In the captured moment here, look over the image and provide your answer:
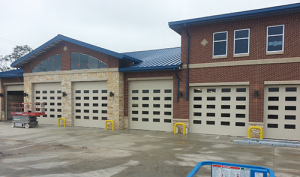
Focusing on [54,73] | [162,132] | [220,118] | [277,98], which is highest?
[54,73]

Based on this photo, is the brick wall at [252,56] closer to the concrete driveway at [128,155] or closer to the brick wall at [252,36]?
the brick wall at [252,36]

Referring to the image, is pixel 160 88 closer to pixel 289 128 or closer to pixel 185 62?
pixel 185 62

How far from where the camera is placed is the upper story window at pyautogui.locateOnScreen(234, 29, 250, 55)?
13141mm

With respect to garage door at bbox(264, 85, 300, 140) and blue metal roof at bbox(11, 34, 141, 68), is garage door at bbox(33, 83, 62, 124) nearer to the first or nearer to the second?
blue metal roof at bbox(11, 34, 141, 68)

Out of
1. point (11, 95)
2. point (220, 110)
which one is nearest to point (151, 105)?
point (220, 110)

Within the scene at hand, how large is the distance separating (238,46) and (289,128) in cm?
532

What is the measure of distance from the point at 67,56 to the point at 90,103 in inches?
171

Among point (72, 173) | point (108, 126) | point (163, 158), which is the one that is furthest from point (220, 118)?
point (72, 173)

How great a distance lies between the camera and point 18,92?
24000mm

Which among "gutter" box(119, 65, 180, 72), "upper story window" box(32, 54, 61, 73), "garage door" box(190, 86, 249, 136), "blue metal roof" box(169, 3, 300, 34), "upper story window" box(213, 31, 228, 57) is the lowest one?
"garage door" box(190, 86, 249, 136)

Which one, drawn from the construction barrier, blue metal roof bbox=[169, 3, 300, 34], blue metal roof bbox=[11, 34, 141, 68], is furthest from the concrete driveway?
blue metal roof bbox=[169, 3, 300, 34]

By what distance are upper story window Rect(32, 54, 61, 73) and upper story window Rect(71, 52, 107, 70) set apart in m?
1.58

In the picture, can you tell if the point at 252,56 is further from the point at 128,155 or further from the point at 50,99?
the point at 50,99

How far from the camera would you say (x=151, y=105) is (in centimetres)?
1599
